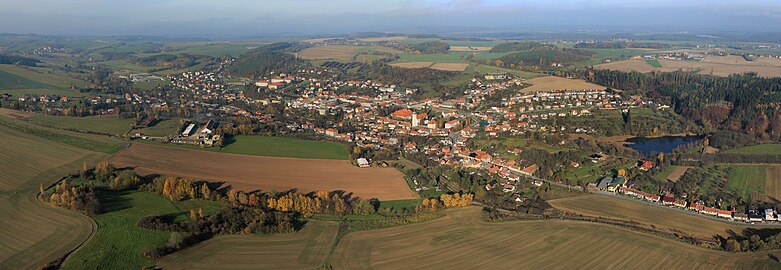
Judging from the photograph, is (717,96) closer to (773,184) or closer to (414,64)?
(773,184)

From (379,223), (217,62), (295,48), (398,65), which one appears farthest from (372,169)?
(295,48)

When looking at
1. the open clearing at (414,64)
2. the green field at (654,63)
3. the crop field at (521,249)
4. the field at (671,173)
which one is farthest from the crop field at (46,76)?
the green field at (654,63)

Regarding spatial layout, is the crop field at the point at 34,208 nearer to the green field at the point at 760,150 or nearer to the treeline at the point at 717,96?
the green field at the point at 760,150

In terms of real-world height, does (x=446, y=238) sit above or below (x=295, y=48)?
below

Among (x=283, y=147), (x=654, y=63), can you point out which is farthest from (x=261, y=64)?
(x=654, y=63)

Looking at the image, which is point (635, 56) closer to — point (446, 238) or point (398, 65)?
point (398, 65)

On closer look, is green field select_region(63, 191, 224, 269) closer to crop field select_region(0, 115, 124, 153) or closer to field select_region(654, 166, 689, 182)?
crop field select_region(0, 115, 124, 153)
